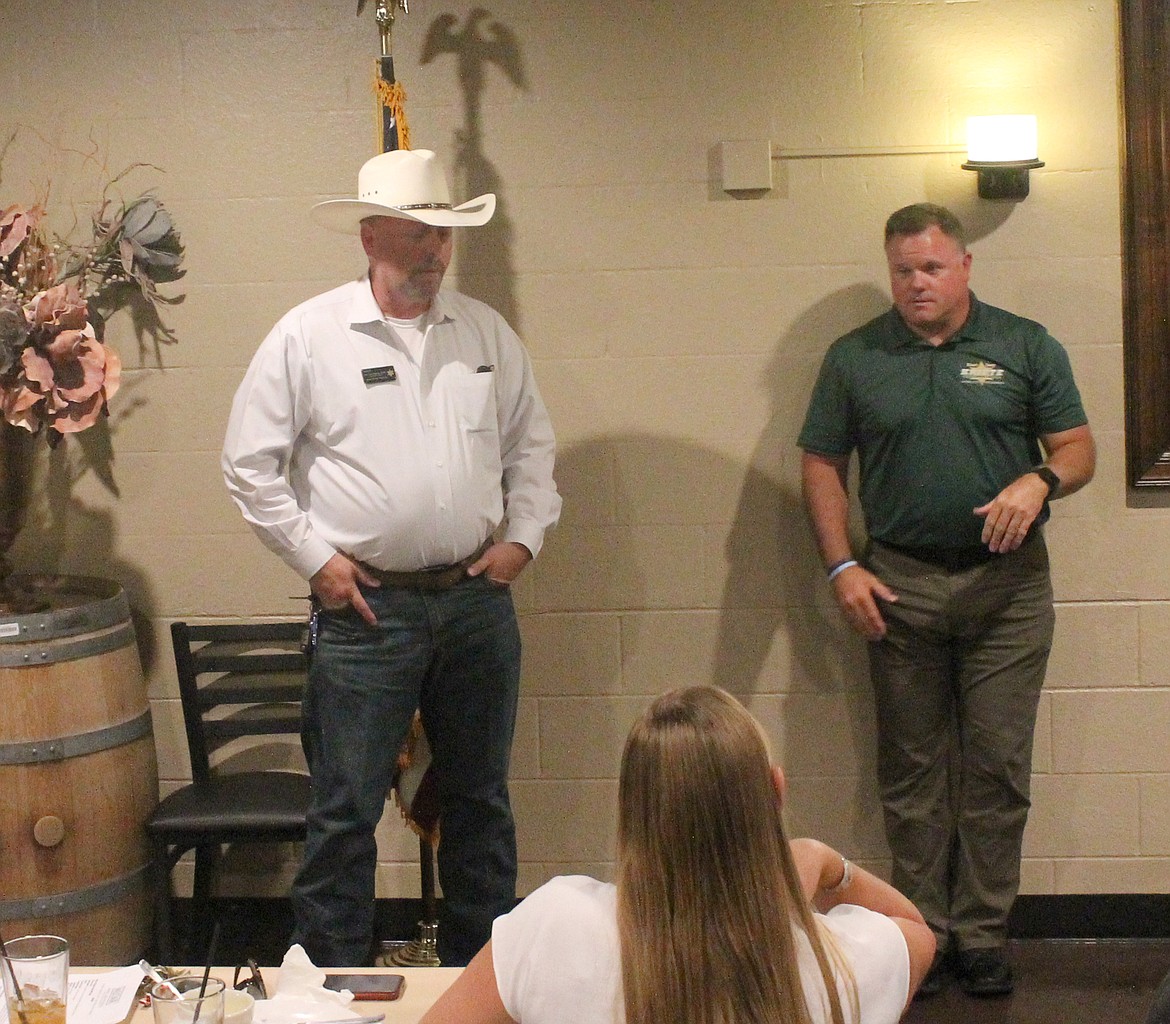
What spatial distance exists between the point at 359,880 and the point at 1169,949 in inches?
A: 78.5

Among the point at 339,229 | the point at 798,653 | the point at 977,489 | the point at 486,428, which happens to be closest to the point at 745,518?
the point at 798,653

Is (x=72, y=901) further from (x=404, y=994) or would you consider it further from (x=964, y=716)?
(x=964, y=716)

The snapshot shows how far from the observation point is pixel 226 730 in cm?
338

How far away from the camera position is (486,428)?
293 cm

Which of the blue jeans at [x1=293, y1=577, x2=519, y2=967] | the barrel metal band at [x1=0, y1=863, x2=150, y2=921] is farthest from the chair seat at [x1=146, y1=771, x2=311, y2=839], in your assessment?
the blue jeans at [x1=293, y1=577, x2=519, y2=967]

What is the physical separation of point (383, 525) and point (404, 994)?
1.34 m

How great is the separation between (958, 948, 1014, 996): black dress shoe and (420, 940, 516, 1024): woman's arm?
2.16m

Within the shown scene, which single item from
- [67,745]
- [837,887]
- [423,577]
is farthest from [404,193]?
[837,887]

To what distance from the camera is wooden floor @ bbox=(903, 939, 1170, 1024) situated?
307 cm

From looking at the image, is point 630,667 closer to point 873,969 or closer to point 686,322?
point 686,322

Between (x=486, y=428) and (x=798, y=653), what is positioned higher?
(x=486, y=428)

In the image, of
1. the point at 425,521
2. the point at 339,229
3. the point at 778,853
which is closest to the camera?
the point at 778,853

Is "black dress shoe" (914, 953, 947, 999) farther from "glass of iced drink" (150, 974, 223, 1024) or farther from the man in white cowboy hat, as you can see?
"glass of iced drink" (150, 974, 223, 1024)

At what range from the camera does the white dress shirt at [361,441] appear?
278cm
